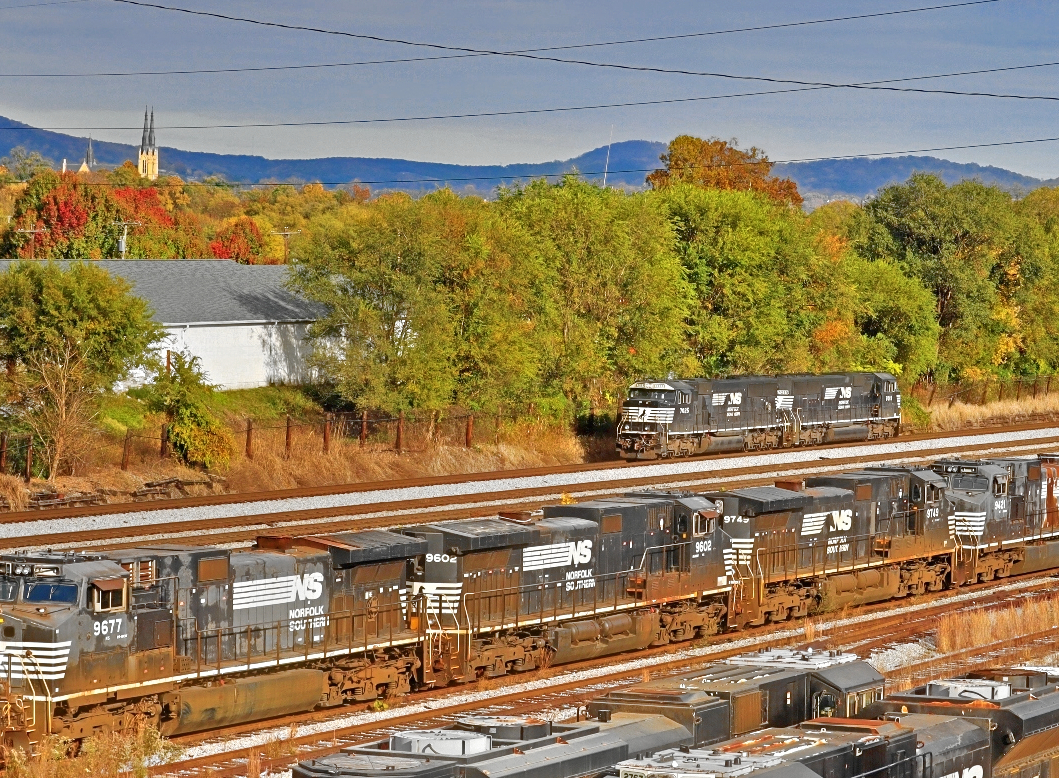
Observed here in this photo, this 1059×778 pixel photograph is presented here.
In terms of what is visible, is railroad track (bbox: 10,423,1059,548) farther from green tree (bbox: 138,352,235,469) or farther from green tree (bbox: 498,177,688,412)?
green tree (bbox: 498,177,688,412)

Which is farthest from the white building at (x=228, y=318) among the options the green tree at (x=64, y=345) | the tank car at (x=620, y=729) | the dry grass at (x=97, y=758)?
the tank car at (x=620, y=729)

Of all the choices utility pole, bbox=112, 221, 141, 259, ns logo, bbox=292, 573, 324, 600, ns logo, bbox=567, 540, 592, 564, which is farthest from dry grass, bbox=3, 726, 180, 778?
utility pole, bbox=112, 221, 141, 259

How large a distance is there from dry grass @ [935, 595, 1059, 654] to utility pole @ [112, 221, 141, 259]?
6048cm

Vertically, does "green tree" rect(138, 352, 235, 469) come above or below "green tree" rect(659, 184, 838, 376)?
below

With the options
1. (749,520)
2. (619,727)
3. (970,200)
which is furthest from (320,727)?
(970,200)

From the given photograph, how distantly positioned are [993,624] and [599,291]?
29017mm

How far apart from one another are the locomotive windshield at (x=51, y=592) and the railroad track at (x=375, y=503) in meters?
10.4

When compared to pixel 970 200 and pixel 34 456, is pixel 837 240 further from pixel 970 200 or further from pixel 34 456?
pixel 34 456

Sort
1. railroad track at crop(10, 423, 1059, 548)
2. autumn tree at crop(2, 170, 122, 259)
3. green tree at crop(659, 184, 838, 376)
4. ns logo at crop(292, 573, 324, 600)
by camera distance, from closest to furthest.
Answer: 1. ns logo at crop(292, 573, 324, 600)
2. railroad track at crop(10, 423, 1059, 548)
3. green tree at crop(659, 184, 838, 376)
4. autumn tree at crop(2, 170, 122, 259)

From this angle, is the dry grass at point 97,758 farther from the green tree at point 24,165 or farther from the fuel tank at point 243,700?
the green tree at point 24,165

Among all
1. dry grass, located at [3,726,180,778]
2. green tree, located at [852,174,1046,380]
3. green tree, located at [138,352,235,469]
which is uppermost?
green tree, located at [852,174,1046,380]

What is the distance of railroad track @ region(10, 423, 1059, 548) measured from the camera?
30750 mm

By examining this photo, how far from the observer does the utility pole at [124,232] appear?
80.7 meters

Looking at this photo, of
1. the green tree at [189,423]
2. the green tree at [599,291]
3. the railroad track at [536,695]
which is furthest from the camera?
the green tree at [599,291]
